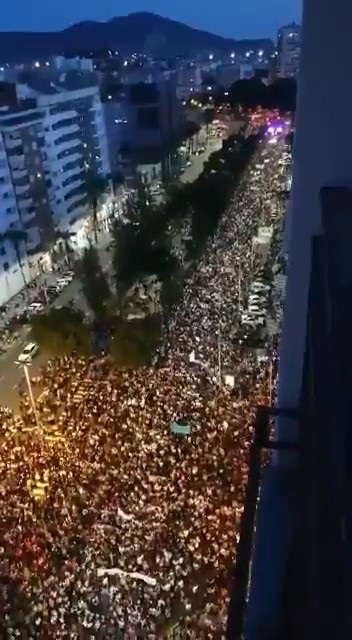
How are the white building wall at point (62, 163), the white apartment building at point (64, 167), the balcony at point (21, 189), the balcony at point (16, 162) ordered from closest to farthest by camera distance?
the balcony at point (16, 162), the balcony at point (21, 189), the white apartment building at point (64, 167), the white building wall at point (62, 163)

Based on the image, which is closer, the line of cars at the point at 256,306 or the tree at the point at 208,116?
the line of cars at the point at 256,306

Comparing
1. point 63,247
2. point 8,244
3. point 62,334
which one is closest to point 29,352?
point 62,334

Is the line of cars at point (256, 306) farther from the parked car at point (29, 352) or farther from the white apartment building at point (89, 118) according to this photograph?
the white apartment building at point (89, 118)

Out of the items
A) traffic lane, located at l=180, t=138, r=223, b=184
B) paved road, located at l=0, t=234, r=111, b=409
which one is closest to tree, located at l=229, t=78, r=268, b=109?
traffic lane, located at l=180, t=138, r=223, b=184

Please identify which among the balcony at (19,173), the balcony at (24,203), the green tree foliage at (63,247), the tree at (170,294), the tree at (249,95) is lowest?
the green tree foliage at (63,247)

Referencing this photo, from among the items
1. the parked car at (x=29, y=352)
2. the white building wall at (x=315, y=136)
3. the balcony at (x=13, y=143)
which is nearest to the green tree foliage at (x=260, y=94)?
the balcony at (x=13, y=143)

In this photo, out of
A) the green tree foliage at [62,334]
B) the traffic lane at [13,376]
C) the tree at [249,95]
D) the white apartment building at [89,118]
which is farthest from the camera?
the tree at [249,95]

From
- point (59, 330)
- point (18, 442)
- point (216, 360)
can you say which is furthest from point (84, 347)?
point (18, 442)
